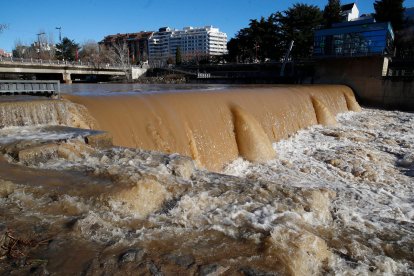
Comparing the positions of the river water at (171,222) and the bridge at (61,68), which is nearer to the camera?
the river water at (171,222)

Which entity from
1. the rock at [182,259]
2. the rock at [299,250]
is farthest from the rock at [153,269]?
the rock at [299,250]

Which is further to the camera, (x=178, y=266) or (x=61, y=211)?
(x=61, y=211)

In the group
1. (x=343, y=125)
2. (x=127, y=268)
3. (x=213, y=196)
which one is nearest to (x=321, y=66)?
(x=343, y=125)

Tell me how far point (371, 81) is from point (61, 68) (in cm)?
3431

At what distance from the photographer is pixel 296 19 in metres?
36.5

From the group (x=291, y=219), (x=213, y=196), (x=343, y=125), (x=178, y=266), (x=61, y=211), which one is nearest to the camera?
(x=178, y=266)

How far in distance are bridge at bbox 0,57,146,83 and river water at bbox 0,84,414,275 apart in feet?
115

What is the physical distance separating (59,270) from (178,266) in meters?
0.91

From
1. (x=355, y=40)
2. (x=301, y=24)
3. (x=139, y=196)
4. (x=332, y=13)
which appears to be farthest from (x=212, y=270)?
(x=332, y=13)

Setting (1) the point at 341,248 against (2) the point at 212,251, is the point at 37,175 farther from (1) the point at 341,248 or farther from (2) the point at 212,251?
(1) the point at 341,248

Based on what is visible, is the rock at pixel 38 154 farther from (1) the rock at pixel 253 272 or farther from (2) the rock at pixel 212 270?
(1) the rock at pixel 253 272

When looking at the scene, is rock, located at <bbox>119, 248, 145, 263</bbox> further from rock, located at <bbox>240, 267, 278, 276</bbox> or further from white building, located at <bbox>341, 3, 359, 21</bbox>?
white building, located at <bbox>341, 3, 359, 21</bbox>

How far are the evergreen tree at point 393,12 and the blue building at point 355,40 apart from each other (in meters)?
14.2

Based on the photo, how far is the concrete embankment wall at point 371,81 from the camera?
20938mm
